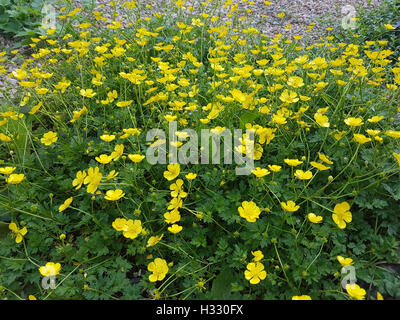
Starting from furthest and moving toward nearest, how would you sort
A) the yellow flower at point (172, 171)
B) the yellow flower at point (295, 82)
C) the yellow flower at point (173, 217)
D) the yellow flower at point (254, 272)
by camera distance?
the yellow flower at point (295, 82), the yellow flower at point (172, 171), the yellow flower at point (173, 217), the yellow flower at point (254, 272)

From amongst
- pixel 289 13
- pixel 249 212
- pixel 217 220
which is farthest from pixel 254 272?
pixel 289 13

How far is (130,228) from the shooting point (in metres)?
1.64

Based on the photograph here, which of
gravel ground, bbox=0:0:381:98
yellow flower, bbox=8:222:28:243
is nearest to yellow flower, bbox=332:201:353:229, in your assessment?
yellow flower, bbox=8:222:28:243

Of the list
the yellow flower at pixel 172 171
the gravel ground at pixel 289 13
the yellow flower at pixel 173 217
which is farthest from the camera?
the gravel ground at pixel 289 13

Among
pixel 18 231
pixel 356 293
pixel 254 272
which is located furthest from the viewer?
pixel 18 231

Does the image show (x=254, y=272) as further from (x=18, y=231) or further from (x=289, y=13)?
(x=289, y=13)

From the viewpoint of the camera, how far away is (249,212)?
5.18ft

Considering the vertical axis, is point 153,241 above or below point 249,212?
below

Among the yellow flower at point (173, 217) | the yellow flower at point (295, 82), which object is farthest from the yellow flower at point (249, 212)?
the yellow flower at point (295, 82)

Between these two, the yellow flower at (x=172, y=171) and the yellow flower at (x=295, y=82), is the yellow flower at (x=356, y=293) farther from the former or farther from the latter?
the yellow flower at (x=295, y=82)

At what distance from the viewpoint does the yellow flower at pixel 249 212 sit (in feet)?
5.04
